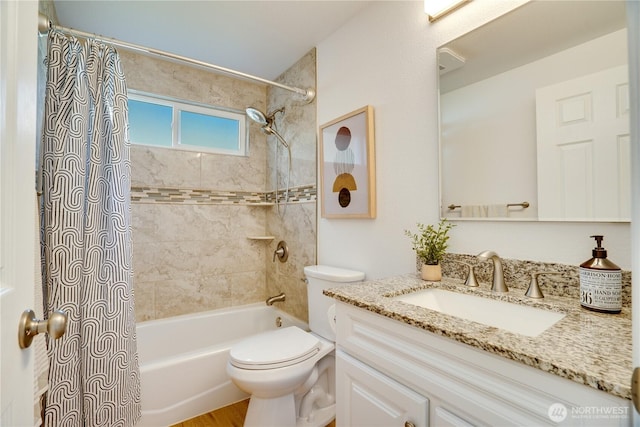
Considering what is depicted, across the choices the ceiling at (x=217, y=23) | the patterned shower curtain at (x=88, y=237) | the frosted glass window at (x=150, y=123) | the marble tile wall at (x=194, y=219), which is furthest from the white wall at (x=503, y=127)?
the frosted glass window at (x=150, y=123)

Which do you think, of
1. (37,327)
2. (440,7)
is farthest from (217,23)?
(37,327)

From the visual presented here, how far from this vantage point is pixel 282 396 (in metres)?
1.49

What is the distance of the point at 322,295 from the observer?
1719mm

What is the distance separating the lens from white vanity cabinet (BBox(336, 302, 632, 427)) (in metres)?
0.56

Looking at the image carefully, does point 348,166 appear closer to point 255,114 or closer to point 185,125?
point 255,114

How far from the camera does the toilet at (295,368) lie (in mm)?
1379

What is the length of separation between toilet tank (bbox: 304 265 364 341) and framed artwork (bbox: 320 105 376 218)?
0.33m

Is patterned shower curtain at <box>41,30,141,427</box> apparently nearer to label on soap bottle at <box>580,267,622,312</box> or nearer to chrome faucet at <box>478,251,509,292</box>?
chrome faucet at <box>478,251,509,292</box>

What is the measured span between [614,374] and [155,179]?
2473 mm

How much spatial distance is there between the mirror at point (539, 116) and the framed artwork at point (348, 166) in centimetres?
41

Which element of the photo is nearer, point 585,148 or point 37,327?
point 37,327

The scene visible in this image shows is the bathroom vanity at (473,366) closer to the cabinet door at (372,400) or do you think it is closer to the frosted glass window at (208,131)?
the cabinet door at (372,400)

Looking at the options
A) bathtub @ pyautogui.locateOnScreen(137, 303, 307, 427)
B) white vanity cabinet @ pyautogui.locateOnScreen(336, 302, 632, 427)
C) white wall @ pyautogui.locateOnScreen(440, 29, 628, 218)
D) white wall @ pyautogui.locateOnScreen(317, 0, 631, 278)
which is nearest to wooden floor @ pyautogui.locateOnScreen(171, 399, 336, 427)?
bathtub @ pyautogui.locateOnScreen(137, 303, 307, 427)

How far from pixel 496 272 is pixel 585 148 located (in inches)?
18.8
